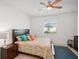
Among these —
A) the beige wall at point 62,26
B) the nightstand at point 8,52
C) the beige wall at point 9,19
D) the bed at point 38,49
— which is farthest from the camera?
the beige wall at point 62,26

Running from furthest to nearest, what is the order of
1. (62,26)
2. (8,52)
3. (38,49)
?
(62,26) < (38,49) < (8,52)

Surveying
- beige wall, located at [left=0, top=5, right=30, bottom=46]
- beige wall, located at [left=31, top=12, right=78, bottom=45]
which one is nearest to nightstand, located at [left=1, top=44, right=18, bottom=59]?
beige wall, located at [left=0, top=5, right=30, bottom=46]

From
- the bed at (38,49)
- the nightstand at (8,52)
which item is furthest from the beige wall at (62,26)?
the nightstand at (8,52)

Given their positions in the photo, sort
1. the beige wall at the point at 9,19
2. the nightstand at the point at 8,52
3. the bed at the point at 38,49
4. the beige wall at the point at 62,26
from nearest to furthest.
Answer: the nightstand at the point at 8,52 → the bed at the point at 38,49 → the beige wall at the point at 9,19 → the beige wall at the point at 62,26

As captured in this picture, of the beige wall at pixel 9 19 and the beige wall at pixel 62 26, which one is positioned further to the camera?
the beige wall at pixel 62 26

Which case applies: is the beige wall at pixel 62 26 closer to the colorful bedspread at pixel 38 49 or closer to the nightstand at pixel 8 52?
the colorful bedspread at pixel 38 49

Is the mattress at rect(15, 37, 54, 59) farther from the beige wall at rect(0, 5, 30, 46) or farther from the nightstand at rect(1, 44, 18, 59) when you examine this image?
the beige wall at rect(0, 5, 30, 46)

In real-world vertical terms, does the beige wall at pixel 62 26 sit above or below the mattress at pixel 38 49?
above

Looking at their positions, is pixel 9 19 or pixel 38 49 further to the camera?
pixel 9 19


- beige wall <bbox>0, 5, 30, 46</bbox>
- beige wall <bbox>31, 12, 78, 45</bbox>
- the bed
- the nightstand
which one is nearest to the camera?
the nightstand

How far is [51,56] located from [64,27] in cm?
403

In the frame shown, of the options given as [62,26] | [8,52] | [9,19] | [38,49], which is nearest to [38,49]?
[38,49]

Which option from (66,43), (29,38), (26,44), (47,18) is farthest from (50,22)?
(26,44)

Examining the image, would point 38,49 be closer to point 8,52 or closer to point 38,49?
point 38,49
